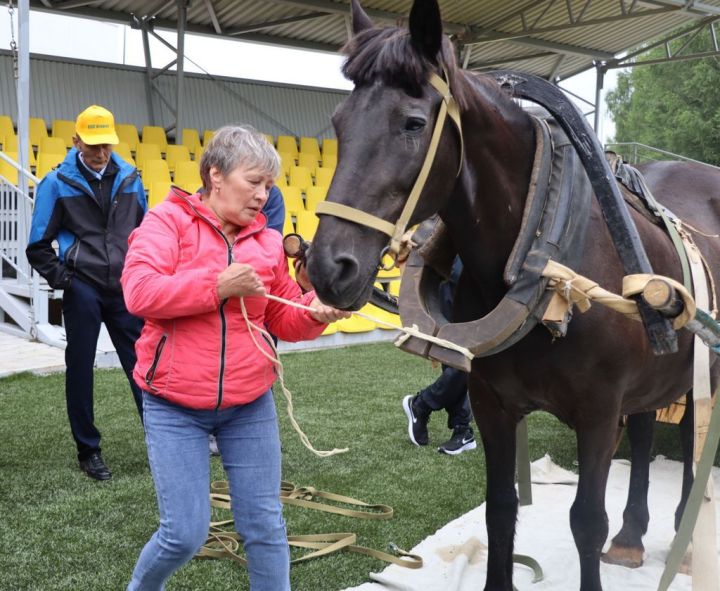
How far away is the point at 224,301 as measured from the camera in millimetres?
2326

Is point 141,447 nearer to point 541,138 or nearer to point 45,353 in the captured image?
point 45,353

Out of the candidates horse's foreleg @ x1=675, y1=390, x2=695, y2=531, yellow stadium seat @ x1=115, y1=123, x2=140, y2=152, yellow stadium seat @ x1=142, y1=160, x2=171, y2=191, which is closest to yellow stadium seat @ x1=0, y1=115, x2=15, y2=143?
yellow stadium seat @ x1=115, y1=123, x2=140, y2=152

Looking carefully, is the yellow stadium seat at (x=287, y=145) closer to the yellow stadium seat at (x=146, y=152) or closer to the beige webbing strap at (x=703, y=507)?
the yellow stadium seat at (x=146, y=152)

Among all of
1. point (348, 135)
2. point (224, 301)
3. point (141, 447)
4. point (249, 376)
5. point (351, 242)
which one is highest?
point (348, 135)

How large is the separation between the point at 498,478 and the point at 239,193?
53.5 inches

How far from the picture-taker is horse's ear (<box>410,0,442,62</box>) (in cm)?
190

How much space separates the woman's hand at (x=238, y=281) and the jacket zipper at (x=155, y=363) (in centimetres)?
27

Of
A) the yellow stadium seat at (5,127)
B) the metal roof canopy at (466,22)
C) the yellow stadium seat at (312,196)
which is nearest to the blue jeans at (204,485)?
the yellow stadium seat at (312,196)

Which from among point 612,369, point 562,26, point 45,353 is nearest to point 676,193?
point 612,369

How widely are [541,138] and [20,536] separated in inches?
111

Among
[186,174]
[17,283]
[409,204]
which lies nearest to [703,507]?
[409,204]

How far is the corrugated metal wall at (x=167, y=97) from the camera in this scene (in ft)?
43.8

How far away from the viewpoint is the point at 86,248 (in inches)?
174

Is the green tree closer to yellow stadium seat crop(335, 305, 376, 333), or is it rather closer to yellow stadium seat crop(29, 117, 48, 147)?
yellow stadium seat crop(29, 117, 48, 147)
